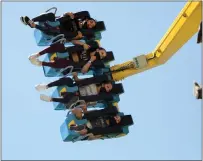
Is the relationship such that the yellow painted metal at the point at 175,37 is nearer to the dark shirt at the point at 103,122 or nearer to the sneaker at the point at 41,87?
the dark shirt at the point at 103,122

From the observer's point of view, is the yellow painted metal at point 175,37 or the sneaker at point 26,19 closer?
the yellow painted metal at point 175,37

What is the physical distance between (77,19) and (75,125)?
2.52 meters

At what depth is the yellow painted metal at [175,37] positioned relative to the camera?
41.8 feet

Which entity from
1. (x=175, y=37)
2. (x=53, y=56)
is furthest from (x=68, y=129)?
(x=175, y=37)

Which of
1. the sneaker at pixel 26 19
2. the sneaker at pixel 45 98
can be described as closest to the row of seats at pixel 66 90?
the sneaker at pixel 45 98

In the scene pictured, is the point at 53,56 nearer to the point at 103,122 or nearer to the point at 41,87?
the point at 41,87

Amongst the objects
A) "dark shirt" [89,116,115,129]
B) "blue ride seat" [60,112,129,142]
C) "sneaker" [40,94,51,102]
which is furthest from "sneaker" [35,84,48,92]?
"dark shirt" [89,116,115,129]

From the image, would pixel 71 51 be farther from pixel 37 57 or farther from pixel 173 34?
pixel 173 34

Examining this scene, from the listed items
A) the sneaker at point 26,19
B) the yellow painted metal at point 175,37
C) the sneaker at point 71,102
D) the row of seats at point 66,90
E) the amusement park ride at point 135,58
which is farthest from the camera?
the sneaker at point 26,19

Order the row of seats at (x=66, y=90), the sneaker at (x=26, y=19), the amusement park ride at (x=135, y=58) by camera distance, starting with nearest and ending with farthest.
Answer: the amusement park ride at (x=135, y=58) < the row of seats at (x=66, y=90) < the sneaker at (x=26, y=19)

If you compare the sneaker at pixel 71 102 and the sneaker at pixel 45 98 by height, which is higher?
the sneaker at pixel 45 98

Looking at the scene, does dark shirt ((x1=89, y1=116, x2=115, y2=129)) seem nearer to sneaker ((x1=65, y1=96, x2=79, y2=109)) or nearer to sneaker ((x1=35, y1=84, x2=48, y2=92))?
sneaker ((x1=65, y1=96, x2=79, y2=109))

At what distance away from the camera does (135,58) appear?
47.5 ft

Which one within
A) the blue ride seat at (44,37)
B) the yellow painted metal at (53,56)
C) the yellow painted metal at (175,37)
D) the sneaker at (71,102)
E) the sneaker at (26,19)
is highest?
the sneaker at (26,19)
